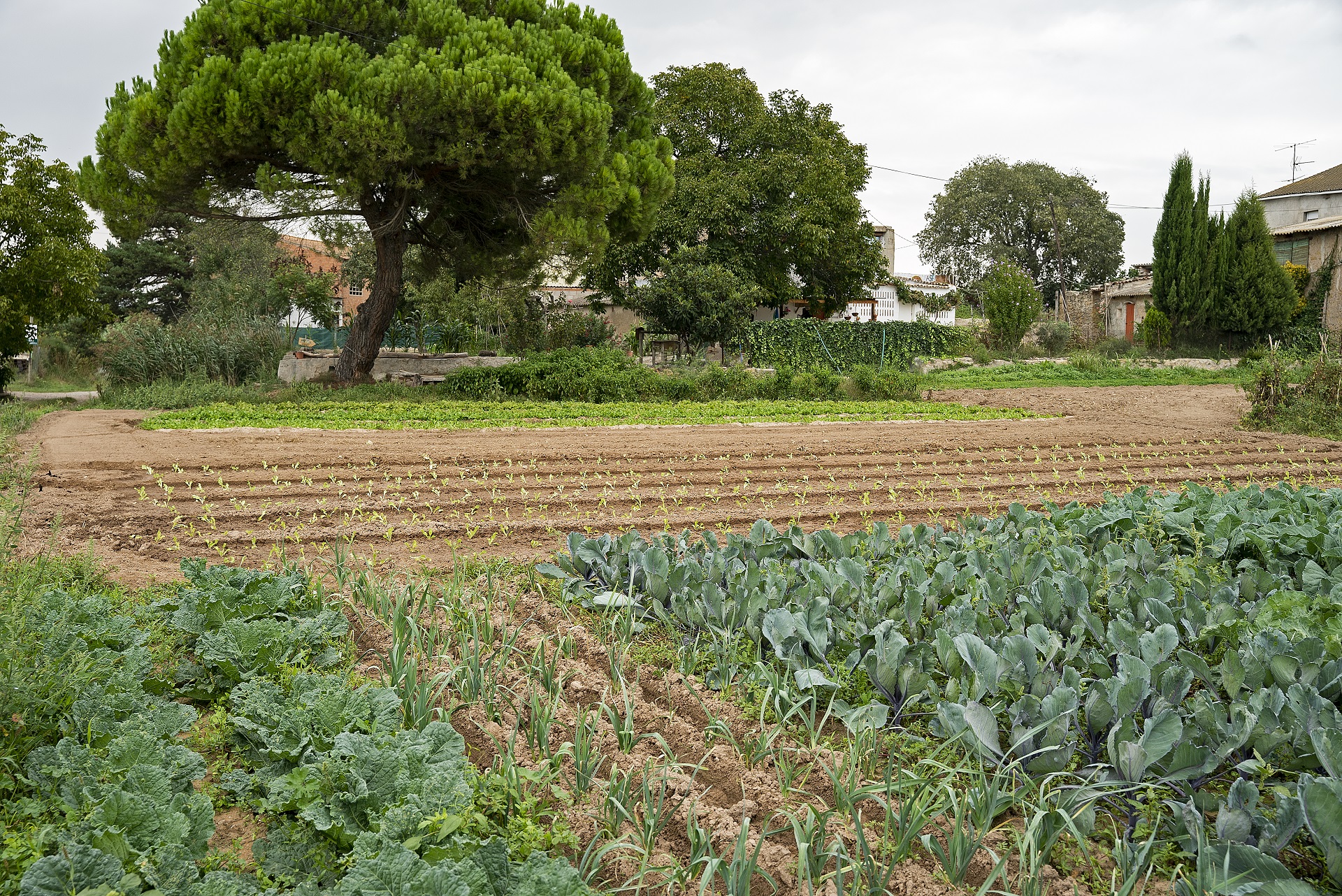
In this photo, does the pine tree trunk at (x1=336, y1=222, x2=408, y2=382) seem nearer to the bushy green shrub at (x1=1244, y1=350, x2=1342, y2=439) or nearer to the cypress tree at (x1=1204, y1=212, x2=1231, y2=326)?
the bushy green shrub at (x1=1244, y1=350, x2=1342, y2=439)

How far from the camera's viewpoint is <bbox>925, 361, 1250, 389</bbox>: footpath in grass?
70.1 feet

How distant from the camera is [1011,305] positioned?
27.1 m

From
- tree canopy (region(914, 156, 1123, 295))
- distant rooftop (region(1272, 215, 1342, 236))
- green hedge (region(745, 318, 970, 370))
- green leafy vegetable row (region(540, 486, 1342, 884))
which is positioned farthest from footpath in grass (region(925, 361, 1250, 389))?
tree canopy (region(914, 156, 1123, 295))

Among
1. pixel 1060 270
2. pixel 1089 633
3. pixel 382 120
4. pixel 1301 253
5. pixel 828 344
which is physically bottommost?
pixel 1089 633

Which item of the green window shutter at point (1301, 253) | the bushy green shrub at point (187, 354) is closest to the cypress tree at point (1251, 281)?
the green window shutter at point (1301, 253)

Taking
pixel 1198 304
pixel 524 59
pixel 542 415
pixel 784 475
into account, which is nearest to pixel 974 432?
pixel 784 475

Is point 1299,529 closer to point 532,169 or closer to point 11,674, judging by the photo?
point 11,674

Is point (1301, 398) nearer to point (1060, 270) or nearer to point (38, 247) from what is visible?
point (38, 247)

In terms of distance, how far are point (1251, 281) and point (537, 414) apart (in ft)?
78.6

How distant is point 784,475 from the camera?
8367 millimetres

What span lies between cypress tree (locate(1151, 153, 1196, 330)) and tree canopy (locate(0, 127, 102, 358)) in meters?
28.8

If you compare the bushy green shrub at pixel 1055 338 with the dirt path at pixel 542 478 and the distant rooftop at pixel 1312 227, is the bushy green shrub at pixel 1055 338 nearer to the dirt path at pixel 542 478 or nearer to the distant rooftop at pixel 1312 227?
the distant rooftop at pixel 1312 227

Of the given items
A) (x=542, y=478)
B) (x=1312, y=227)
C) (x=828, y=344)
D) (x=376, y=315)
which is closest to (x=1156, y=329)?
(x=1312, y=227)

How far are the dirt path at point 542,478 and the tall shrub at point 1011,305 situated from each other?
14.6 meters
